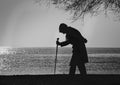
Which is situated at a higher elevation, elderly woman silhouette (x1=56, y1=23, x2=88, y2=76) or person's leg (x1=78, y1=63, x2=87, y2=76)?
elderly woman silhouette (x1=56, y1=23, x2=88, y2=76)

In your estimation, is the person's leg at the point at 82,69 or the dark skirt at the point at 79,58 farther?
the dark skirt at the point at 79,58
